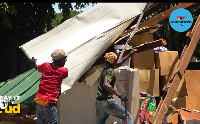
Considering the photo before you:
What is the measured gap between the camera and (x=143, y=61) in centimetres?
732

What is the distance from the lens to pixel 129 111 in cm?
546

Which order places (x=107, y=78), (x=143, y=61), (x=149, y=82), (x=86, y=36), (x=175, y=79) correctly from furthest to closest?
(x=143, y=61)
(x=149, y=82)
(x=175, y=79)
(x=86, y=36)
(x=107, y=78)

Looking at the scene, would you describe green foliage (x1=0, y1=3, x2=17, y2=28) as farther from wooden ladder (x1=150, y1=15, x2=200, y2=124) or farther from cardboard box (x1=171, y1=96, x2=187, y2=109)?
wooden ladder (x1=150, y1=15, x2=200, y2=124)

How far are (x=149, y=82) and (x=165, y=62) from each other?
0.79 metres

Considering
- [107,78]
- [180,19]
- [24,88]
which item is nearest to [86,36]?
[107,78]

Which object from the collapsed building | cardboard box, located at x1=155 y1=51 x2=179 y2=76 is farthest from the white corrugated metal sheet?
cardboard box, located at x1=155 y1=51 x2=179 y2=76

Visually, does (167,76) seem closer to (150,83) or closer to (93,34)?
(150,83)

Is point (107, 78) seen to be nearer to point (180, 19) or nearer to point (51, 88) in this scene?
point (51, 88)

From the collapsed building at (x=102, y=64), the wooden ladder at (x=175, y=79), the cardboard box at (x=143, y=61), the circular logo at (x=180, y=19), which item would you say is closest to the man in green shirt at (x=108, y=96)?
the collapsed building at (x=102, y=64)

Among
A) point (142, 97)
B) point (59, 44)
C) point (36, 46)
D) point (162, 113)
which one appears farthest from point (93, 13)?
point (162, 113)

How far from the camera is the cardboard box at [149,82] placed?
23.2 ft

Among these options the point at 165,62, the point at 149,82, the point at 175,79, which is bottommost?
the point at 149,82

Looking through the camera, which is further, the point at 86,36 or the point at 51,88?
the point at 86,36

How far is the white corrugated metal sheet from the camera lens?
5.58 meters
